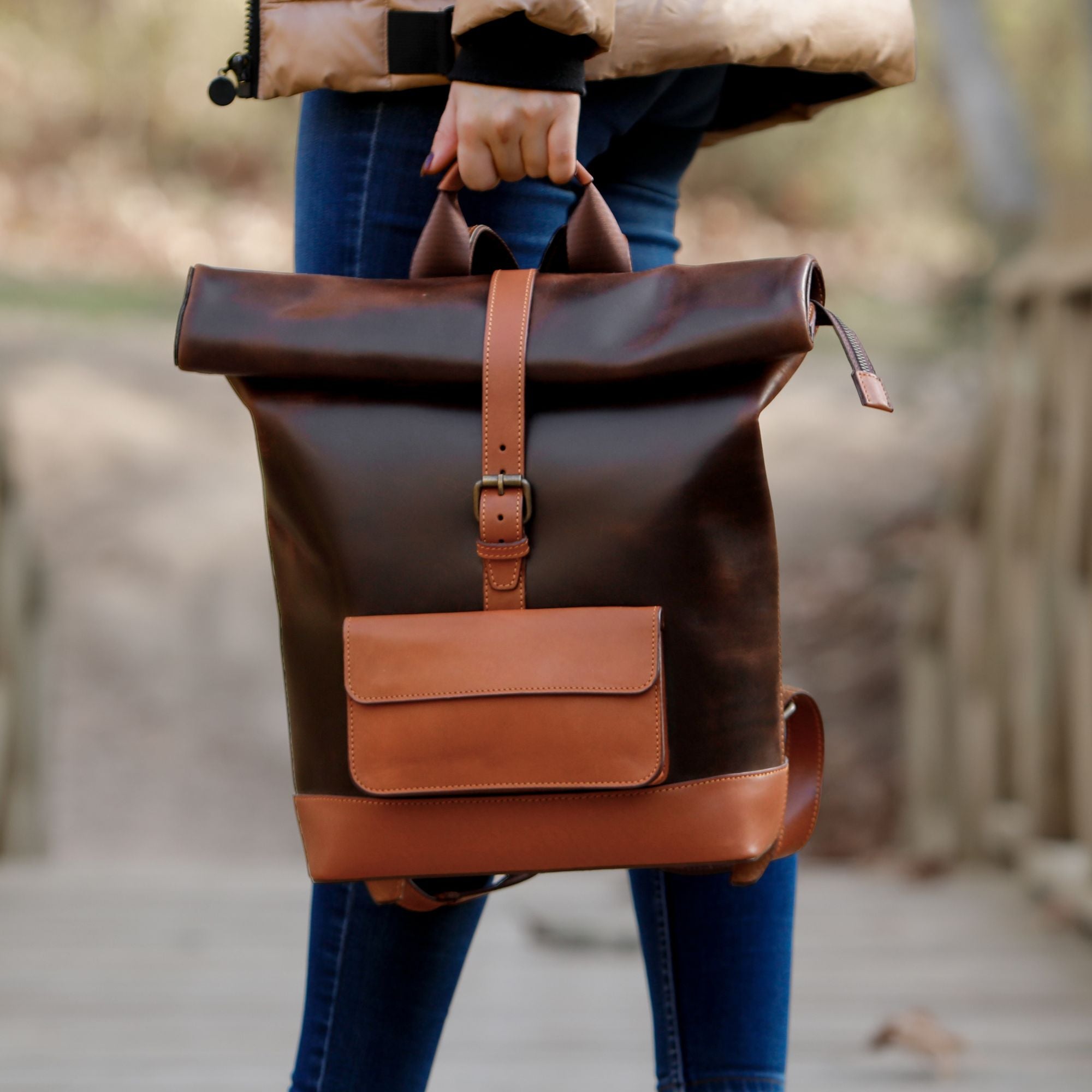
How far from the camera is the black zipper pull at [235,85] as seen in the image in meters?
1.14

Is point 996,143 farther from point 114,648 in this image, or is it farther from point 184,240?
point 184,240

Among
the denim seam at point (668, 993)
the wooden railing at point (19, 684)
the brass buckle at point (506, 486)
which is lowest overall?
the wooden railing at point (19, 684)

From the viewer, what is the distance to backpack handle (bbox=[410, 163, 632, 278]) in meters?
1.12

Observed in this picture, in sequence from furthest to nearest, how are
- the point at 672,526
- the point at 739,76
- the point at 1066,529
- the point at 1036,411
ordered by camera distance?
the point at 1036,411, the point at 1066,529, the point at 739,76, the point at 672,526

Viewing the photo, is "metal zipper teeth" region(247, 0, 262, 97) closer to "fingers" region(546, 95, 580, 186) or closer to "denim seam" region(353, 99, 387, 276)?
"denim seam" region(353, 99, 387, 276)

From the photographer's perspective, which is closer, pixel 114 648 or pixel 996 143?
pixel 996 143

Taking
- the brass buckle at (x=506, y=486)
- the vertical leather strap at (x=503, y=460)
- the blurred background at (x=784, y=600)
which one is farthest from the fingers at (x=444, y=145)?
the blurred background at (x=784, y=600)

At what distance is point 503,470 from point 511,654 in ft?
0.43

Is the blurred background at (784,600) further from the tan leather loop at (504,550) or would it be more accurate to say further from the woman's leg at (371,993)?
the tan leather loop at (504,550)

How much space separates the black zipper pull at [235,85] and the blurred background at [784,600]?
1.34 metres

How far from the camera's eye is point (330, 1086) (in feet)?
3.90

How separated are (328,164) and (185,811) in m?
5.61

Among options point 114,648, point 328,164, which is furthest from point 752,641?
point 114,648

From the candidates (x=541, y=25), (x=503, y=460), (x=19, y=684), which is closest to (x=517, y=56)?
(x=541, y=25)
